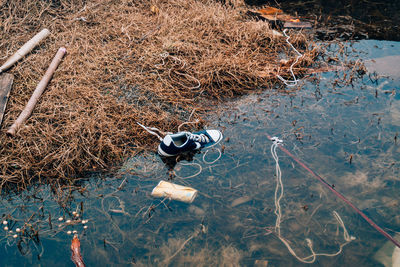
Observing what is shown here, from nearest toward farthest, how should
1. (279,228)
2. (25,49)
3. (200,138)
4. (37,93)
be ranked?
(279,228)
(200,138)
(37,93)
(25,49)

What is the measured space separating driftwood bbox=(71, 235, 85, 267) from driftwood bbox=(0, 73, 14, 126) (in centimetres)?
174

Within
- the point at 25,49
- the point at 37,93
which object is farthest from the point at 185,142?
the point at 25,49

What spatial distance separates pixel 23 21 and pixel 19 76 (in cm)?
151

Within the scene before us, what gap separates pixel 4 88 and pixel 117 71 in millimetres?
1331

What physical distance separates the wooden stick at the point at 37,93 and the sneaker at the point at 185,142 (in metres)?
1.48

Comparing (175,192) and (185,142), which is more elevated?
(185,142)

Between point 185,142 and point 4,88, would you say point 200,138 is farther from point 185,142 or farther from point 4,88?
point 4,88

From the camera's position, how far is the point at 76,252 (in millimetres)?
2639

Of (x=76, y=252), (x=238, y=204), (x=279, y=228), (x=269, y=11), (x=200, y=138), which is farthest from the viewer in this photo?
(x=269, y=11)

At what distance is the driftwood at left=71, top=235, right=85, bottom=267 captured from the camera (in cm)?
257

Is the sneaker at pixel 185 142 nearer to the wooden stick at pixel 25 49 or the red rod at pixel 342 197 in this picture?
the red rod at pixel 342 197

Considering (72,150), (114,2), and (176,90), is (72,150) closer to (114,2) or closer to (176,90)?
(176,90)

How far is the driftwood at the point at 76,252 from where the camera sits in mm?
2570

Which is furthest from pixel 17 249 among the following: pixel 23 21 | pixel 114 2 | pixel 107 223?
pixel 114 2
